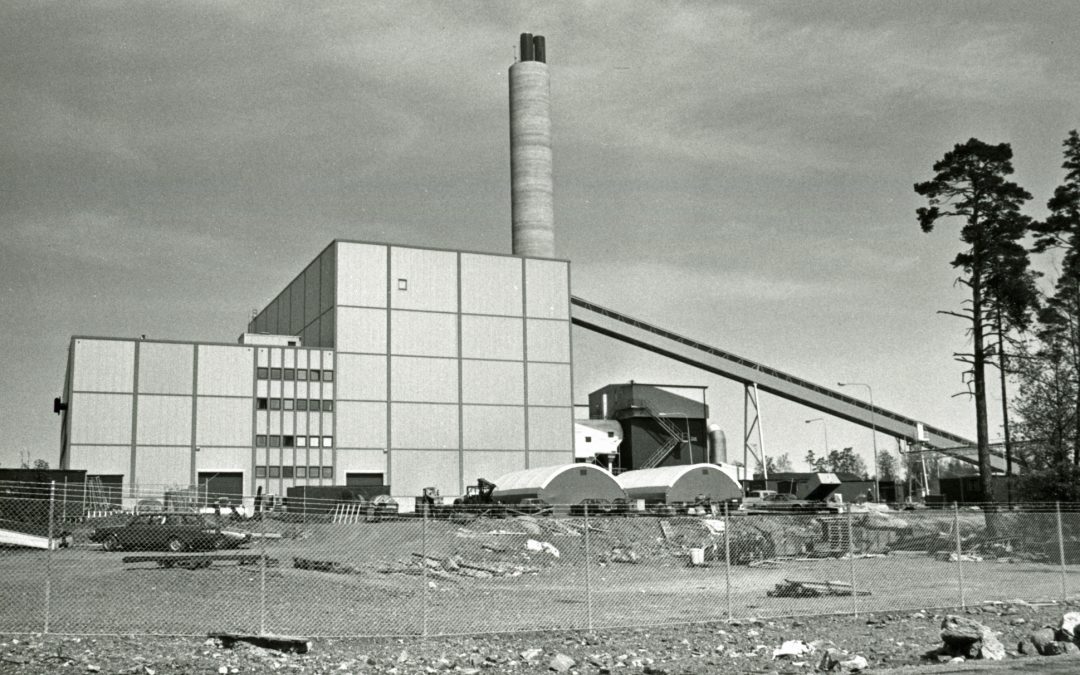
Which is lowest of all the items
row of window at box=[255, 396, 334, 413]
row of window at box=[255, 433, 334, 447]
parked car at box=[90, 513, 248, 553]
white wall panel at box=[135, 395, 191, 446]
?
parked car at box=[90, 513, 248, 553]

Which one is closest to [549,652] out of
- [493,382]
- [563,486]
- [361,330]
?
[563,486]

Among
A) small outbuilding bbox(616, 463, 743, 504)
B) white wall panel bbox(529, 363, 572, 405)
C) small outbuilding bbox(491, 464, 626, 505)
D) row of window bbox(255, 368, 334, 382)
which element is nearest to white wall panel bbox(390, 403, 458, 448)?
row of window bbox(255, 368, 334, 382)

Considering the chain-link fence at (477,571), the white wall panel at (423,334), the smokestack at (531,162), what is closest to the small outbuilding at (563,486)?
the chain-link fence at (477,571)

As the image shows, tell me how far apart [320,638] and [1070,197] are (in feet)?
140

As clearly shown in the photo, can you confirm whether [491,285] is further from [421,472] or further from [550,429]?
[421,472]

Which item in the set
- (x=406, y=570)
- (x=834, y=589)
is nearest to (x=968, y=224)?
(x=834, y=589)

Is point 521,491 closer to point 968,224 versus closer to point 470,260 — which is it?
point 470,260

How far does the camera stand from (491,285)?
7381 cm

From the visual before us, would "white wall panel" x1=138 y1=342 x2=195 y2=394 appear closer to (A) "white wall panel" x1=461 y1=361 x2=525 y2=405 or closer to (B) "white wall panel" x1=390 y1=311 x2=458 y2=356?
(B) "white wall panel" x1=390 y1=311 x2=458 y2=356

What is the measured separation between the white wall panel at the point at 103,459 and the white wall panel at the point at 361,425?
12760 millimetres

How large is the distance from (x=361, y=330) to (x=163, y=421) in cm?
1378

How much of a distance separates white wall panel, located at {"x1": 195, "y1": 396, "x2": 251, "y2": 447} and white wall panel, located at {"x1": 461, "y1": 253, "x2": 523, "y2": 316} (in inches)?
628

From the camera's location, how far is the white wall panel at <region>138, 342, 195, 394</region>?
6431 cm

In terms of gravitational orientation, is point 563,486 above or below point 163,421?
below
